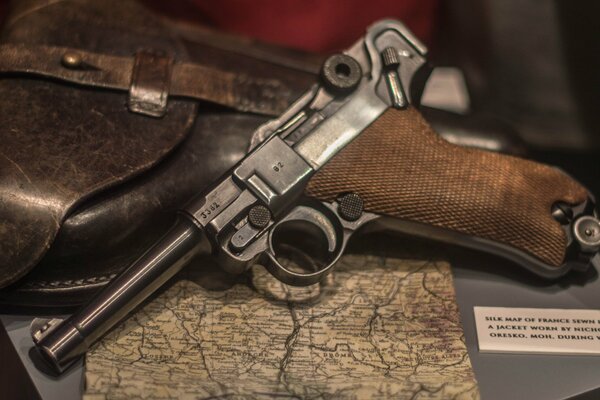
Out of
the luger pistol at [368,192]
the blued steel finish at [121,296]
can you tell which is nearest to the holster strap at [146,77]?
the luger pistol at [368,192]

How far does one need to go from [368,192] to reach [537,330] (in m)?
0.43

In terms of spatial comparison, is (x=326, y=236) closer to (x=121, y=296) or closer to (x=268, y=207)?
(x=268, y=207)

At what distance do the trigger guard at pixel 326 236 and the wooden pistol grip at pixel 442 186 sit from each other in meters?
0.04

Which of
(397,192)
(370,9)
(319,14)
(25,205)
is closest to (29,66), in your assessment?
(25,205)

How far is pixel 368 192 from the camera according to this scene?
49.8 inches

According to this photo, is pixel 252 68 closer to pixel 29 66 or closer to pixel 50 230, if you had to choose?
pixel 29 66

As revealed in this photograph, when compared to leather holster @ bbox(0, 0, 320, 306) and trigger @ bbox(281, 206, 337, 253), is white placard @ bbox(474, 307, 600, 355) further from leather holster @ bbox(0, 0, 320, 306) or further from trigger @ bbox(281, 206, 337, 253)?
leather holster @ bbox(0, 0, 320, 306)

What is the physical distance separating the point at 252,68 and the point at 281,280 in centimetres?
50

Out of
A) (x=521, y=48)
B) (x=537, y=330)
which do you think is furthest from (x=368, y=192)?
(x=521, y=48)

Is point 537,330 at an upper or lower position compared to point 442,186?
lower

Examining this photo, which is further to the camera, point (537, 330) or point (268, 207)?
point (537, 330)

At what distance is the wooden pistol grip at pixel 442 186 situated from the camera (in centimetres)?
127

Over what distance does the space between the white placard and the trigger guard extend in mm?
320

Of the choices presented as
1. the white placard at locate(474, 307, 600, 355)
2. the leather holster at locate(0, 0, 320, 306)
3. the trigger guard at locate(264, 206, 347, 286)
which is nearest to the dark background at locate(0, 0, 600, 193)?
the leather holster at locate(0, 0, 320, 306)
